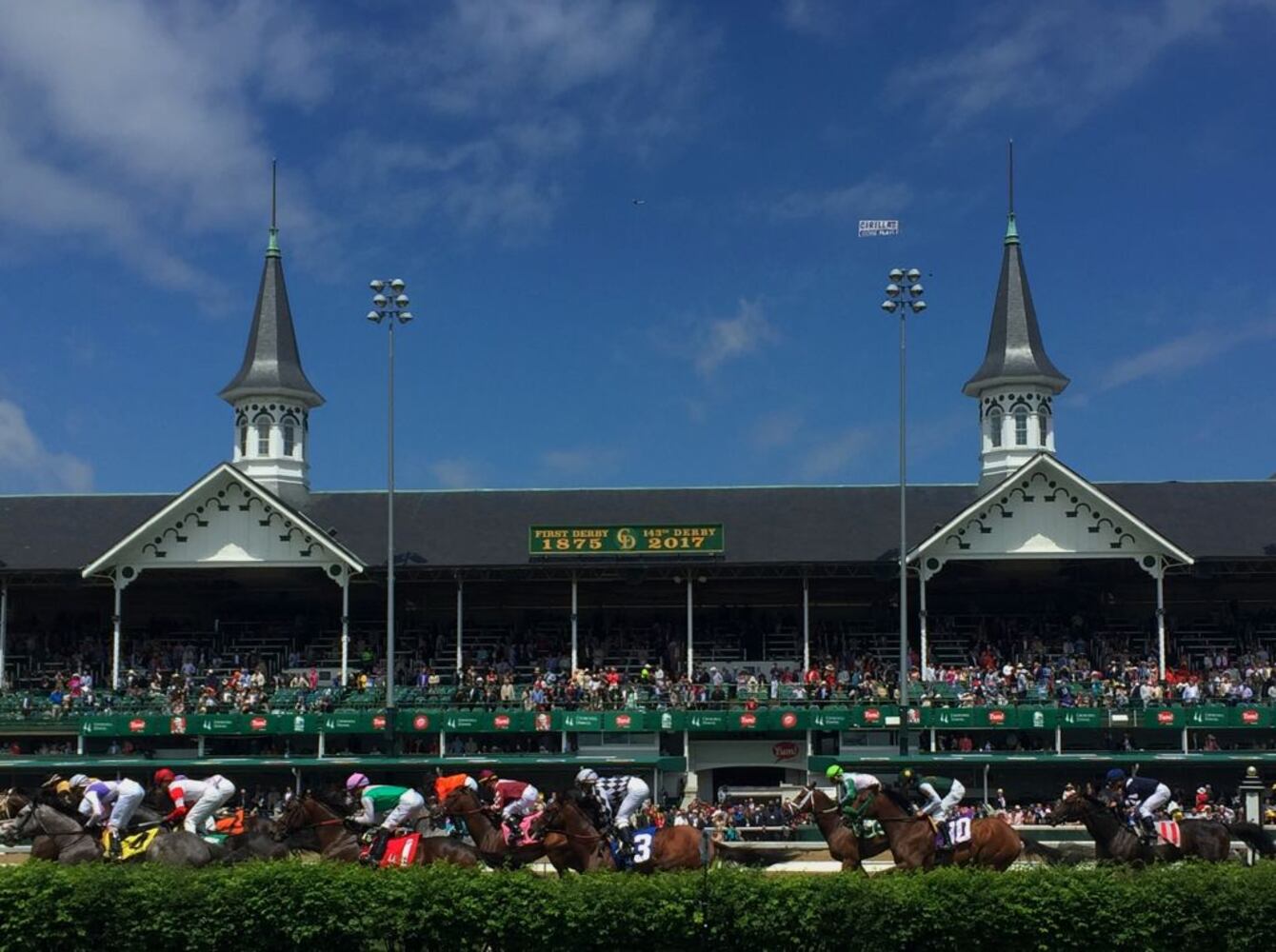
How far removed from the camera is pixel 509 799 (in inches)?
861

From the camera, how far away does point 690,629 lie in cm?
4025

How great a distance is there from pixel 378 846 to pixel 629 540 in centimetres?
2163

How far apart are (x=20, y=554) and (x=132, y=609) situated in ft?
12.0

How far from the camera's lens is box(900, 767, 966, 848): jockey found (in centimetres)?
2049

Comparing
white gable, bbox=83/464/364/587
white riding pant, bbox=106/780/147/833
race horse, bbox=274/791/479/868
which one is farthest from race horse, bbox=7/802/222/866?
white gable, bbox=83/464/364/587

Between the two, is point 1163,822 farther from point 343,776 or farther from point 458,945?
point 343,776

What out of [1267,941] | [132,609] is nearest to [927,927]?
[1267,941]

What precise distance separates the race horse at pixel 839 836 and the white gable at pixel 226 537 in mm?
22174

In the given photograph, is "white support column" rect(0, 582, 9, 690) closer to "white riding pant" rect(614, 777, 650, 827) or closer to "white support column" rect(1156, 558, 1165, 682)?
"white riding pant" rect(614, 777, 650, 827)

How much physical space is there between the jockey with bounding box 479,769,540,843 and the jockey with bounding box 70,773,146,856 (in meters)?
4.51

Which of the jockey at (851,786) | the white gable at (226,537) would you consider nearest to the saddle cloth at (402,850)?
the jockey at (851,786)

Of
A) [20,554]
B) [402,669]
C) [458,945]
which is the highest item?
[20,554]

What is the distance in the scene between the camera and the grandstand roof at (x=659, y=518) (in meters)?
41.6

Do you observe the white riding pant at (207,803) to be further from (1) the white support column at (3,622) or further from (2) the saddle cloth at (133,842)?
(1) the white support column at (3,622)
